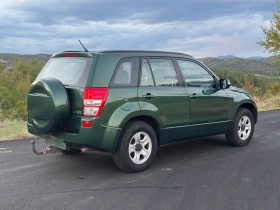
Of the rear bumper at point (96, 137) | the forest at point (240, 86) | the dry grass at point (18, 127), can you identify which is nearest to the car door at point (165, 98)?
the rear bumper at point (96, 137)

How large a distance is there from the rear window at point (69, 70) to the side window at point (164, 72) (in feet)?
3.80

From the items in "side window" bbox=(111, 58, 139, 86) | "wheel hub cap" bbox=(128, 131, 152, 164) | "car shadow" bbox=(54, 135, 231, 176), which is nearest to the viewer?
"side window" bbox=(111, 58, 139, 86)

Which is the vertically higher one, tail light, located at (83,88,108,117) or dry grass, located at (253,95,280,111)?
tail light, located at (83,88,108,117)

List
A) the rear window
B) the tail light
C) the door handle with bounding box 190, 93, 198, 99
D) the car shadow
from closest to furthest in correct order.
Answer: the tail light, the rear window, the car shadow, the door handle with bounding box 190, 93, 198, 99

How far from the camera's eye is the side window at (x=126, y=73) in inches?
207

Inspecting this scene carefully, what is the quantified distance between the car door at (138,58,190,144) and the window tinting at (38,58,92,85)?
90 cm

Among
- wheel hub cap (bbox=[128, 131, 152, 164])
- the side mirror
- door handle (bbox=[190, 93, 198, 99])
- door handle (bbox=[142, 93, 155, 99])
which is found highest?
the side mirror

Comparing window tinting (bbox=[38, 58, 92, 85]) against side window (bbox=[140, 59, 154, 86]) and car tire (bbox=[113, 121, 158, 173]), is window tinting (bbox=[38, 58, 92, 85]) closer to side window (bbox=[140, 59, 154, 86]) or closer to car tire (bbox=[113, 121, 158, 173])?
side window (bbox=[140, 59, 154, 86])

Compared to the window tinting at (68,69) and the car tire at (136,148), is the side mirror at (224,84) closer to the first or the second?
the car tire at (136,148)

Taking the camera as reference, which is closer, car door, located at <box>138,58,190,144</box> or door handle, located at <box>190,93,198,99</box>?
car door, located at <box>138,58,190,144</box>

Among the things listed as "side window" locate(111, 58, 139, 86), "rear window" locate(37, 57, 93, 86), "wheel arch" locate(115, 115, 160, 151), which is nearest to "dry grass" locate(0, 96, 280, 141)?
"rear window" locate(37, 57, 93, 86)

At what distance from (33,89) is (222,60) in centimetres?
5938

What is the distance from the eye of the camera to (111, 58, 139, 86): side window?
527 centimetres

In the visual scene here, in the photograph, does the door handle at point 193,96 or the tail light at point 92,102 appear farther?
the door handle at point 193,96
